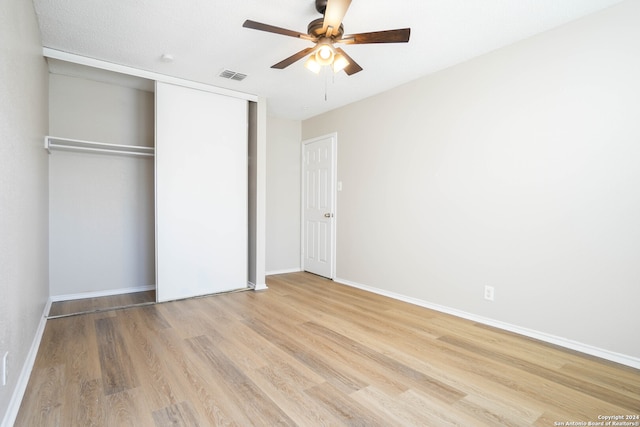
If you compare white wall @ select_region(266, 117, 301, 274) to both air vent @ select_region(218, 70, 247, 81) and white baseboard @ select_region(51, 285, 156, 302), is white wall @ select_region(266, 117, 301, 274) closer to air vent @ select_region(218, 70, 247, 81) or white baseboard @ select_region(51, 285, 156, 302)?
air vent @ select_region(218, 70, 247, 81)

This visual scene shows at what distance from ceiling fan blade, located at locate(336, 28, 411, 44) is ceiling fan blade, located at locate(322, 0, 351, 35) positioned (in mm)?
133

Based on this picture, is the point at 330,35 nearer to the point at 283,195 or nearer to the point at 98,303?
the point at 283,195

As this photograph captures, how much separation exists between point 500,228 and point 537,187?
457 mm

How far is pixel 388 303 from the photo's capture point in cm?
353

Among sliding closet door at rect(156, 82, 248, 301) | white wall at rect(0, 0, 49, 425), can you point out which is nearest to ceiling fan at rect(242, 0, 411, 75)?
white wall at rect(0, 0, 49, 425)

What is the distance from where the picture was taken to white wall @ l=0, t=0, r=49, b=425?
56.8 inches

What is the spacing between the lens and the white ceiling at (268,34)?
2230 mm

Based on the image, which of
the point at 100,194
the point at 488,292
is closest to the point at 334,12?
the point at 488,292

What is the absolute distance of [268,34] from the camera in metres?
2.58

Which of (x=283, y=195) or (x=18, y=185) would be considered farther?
(x=283, y=195)

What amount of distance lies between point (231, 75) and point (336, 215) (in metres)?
2.33

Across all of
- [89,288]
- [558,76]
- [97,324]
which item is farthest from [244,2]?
[89,288]

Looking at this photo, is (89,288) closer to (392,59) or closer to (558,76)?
(392,59)

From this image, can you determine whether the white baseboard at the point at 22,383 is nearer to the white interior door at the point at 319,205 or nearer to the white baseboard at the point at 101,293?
the white baseboard at the point at 101,293
